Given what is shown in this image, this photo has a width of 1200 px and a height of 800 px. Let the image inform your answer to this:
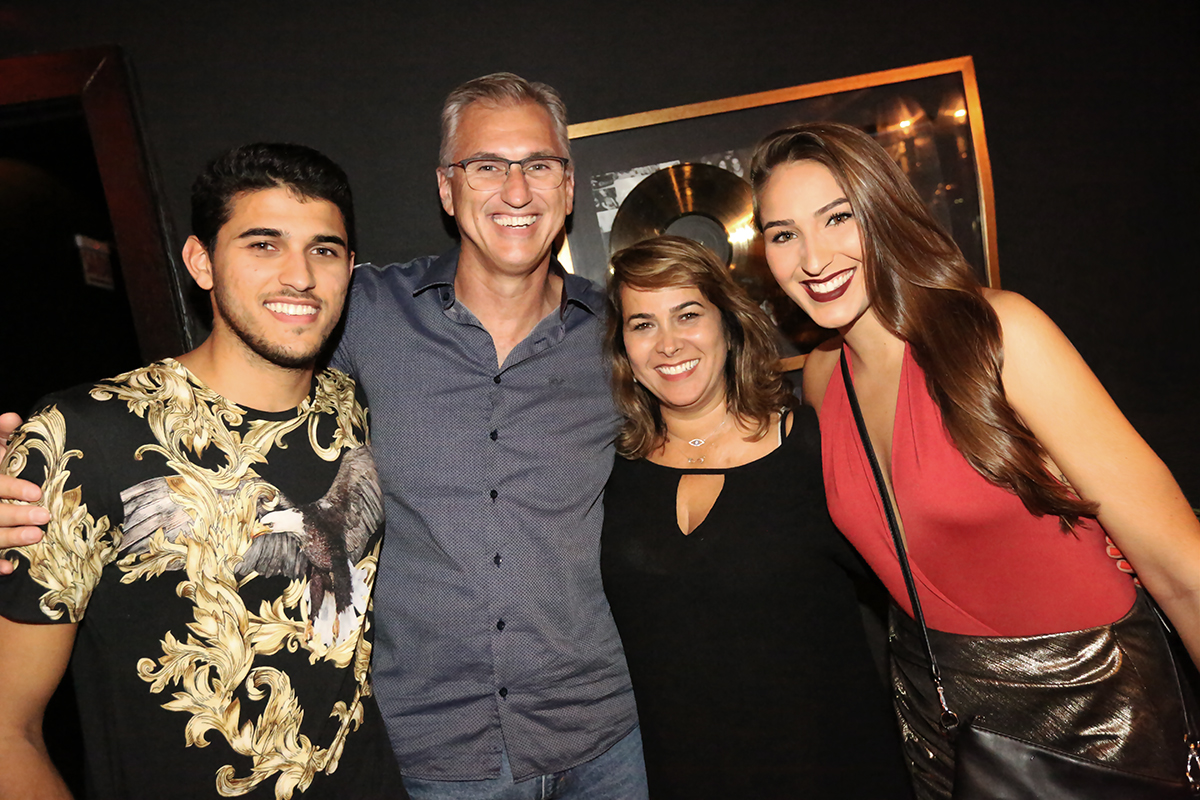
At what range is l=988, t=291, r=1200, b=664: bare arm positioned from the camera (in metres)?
1.44

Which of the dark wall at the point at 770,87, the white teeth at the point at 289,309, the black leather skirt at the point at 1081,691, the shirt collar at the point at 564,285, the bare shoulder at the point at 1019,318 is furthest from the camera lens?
the dark wall at the point at 770,87

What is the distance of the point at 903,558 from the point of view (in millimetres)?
1644

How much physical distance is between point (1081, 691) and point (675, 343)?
1.28 m

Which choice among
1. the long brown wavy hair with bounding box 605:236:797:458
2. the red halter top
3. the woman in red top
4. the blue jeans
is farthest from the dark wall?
the blue jeans

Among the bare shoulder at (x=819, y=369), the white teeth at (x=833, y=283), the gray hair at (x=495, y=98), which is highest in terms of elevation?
the gray hair at (x=495, y=98)

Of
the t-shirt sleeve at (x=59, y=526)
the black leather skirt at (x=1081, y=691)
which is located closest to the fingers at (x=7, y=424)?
the t-shirt sleeve at (x=59, y=526)

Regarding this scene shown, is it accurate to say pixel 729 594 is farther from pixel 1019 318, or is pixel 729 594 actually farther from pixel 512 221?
pixel 512 221

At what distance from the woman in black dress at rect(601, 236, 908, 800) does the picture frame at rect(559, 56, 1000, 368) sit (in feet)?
1.10

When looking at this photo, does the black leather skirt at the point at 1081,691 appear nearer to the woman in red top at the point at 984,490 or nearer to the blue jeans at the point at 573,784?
the woman in red top at the point at 984,490

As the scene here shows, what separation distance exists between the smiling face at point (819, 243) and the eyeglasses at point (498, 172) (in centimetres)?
71

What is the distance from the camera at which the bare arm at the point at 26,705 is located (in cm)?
129

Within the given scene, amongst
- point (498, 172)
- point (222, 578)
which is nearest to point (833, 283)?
point (498, 172)

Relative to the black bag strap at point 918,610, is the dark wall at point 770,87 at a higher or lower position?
higher

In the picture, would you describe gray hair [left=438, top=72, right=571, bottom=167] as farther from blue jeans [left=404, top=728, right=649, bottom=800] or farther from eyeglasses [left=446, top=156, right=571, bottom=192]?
blue jeans [left=404, top=728, right=649, bottom=800]
